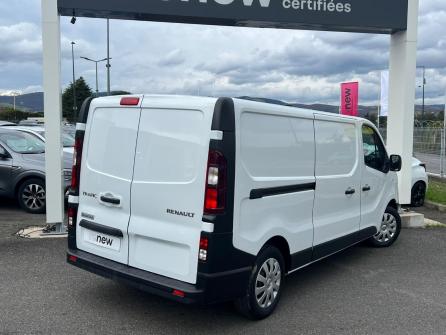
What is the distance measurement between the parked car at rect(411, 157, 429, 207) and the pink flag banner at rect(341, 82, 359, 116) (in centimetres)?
217

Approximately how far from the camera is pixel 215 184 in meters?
3.86

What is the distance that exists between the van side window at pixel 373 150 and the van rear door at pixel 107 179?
11.0 feet

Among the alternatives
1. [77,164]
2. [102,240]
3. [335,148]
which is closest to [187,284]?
[102,240]

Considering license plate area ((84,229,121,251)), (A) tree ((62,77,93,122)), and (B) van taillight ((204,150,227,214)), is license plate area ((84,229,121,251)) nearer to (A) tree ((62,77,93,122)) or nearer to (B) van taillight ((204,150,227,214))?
(B) van taillight ((204,150,227,214))

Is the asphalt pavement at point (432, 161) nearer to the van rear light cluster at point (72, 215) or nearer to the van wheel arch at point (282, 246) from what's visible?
the van wheel arch at point (282, 246)

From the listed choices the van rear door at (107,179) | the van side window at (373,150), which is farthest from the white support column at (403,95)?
the van rear door at (107,179)

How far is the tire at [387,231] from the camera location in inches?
289

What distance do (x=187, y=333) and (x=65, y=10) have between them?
5.23 meters

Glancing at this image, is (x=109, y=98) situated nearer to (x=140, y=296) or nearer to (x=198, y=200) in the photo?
(x=198, y=200)

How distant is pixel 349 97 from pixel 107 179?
29.6 ft

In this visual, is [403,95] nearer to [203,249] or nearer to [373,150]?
[373,150]

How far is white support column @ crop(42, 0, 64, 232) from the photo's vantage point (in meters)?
7.13

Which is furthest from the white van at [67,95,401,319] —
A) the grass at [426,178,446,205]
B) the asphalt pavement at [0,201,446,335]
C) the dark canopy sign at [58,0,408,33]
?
the grass at [426,178,446,205]

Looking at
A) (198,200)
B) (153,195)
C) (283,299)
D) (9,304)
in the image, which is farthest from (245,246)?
(9,304)
